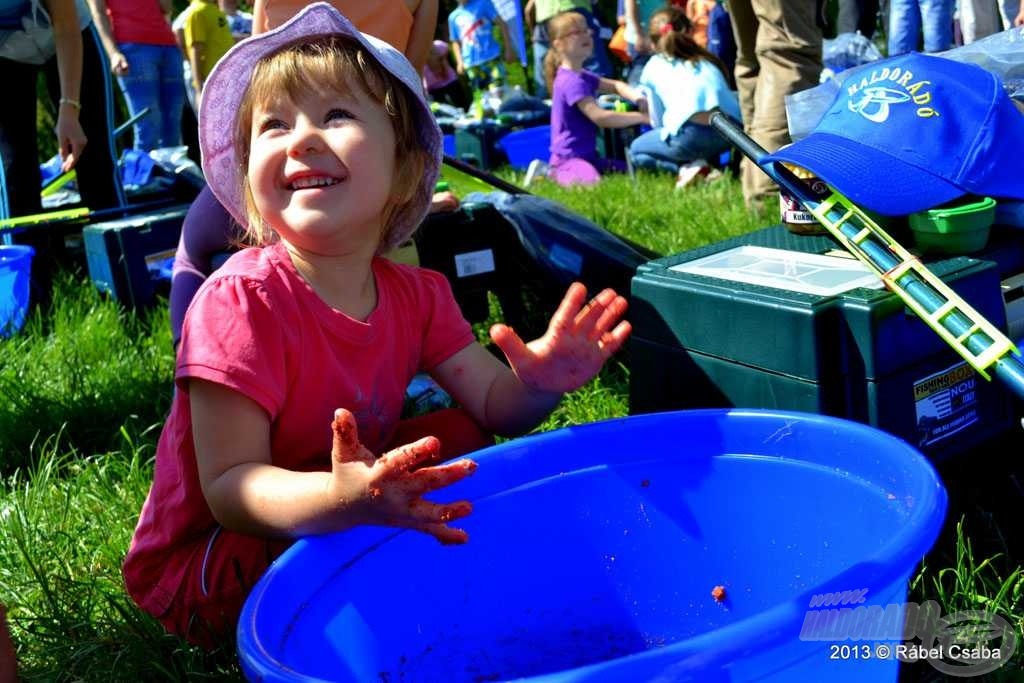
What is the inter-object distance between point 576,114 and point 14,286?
3.22 meters

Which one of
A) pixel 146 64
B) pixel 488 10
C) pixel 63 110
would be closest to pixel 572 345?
pixel 63 110

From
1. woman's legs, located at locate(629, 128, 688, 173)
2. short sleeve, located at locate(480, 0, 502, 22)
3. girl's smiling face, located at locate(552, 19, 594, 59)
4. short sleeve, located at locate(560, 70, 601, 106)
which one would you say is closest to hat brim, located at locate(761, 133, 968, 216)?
woman's legs, located at locate(629, 128, 688, 173)

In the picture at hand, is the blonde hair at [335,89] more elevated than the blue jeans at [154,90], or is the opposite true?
the blonde hair at [335,89]

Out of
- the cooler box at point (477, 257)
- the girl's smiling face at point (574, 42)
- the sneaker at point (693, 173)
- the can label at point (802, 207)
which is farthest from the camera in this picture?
the girl's smiling face at point (574, 42)

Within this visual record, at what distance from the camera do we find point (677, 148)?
15.6 ft

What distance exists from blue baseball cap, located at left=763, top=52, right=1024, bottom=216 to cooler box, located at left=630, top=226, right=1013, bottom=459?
13cm

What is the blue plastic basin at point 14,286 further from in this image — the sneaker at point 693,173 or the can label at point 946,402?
the sneaker at point 693,173

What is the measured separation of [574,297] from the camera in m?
1.34

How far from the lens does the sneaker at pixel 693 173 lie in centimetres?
452

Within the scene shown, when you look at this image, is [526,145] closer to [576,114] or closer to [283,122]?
[576,114]

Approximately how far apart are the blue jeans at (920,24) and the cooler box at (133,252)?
11.5 feet

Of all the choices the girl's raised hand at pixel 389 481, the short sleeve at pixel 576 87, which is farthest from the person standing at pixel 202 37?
the girl's raised hand at pixel 389 481

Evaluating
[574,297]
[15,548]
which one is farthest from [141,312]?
[574,297]

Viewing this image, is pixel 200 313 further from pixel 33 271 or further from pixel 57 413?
pixel 33 271
